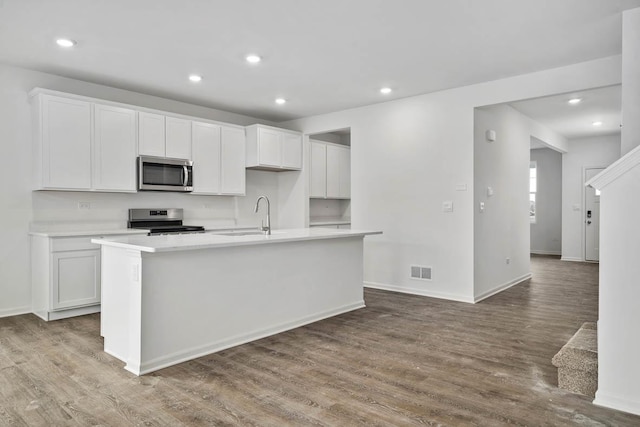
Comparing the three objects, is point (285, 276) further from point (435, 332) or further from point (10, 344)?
point (10, 344)

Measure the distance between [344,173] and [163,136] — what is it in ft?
11.3

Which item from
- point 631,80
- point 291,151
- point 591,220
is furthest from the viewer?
point 591,220

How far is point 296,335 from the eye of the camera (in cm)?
364

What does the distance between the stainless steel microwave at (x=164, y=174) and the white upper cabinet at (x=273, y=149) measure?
101 cm

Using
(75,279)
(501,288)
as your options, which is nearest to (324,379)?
(75,279)

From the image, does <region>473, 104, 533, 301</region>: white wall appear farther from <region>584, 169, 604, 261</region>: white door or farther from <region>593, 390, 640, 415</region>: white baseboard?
<region>584, 169, 604, 261</region>: white door

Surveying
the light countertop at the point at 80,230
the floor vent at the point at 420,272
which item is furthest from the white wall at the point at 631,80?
the light countertop at the point at 80,230

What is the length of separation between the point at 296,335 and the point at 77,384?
1680 millimetres

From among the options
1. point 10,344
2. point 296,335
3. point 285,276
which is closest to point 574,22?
point 285,276

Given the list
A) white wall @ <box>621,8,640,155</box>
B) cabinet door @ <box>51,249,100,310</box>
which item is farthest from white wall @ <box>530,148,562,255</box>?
cabinet door @ <box>51,249,100,310</box>

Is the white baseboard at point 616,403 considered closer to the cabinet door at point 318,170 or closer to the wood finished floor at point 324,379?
the wood finished floor at point 324,379

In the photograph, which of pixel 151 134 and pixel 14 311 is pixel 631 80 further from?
pixel 14 311

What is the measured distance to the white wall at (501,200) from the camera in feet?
16.7

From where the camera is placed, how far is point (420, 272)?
17.7ft
